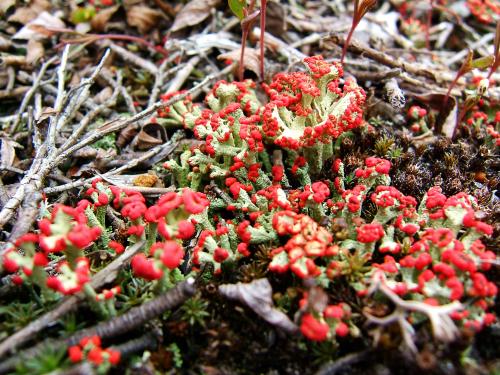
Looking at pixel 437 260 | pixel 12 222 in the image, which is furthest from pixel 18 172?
pixel 437 260

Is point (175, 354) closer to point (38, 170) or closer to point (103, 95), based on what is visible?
point (38, 170)

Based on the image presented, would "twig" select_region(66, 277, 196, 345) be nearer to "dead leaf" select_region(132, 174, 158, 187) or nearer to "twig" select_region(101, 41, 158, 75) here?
"dead leaf" select_region(132, 174, 158, 187)

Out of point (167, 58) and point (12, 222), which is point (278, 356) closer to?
point (12, 222)

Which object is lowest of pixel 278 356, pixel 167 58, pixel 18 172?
pixel 278 356

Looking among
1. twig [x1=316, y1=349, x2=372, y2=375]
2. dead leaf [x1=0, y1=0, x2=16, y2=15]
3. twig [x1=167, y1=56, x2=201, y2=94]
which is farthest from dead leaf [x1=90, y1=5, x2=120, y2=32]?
twig [x1=316, y1=349, x2=372, y2=375]

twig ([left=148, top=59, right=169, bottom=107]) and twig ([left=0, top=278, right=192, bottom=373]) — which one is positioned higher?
twig ([left=148, top=59, right=169, bottom=107])

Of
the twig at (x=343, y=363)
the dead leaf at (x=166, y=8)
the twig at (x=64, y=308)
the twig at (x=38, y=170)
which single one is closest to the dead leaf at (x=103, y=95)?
the twig at (x=38, y=170)

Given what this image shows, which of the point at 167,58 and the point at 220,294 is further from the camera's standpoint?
the point at 167,58
